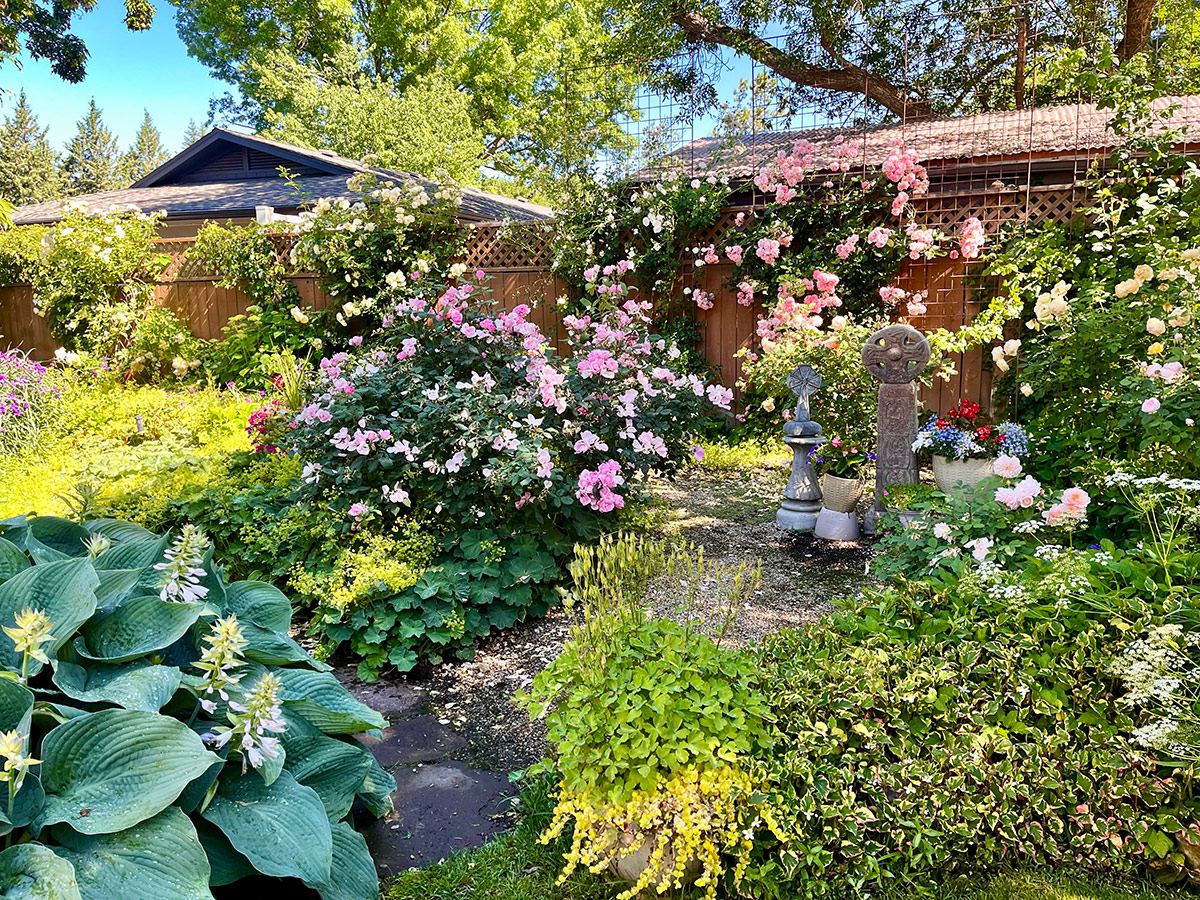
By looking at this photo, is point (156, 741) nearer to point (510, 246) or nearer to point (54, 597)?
point (54, 597)

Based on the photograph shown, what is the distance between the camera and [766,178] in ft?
22.4

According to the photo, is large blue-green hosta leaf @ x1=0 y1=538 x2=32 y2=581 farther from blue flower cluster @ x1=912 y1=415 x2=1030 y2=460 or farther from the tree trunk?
the tree trunk

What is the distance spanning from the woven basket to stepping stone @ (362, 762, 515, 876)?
2876 mm

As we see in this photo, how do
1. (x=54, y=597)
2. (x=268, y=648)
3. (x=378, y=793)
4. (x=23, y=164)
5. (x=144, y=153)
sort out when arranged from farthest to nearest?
(x=144, y=153) → (x=23, y=164) → (x=378, y=793) → (x=268, y=648) → (x=54, y=597)

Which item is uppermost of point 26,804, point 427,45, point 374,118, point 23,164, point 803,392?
point 23,164

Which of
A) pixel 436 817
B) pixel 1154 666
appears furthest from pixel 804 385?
pixel 436 817

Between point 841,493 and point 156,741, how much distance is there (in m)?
3.89

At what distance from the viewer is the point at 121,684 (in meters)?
1.61

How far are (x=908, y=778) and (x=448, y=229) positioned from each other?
715 cm

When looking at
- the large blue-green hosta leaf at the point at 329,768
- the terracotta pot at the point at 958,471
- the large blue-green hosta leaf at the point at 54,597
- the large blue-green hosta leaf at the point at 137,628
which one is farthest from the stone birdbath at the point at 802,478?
the large blue-green hosta leaf at the point at 54,597

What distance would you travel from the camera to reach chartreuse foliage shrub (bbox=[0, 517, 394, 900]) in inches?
54.7

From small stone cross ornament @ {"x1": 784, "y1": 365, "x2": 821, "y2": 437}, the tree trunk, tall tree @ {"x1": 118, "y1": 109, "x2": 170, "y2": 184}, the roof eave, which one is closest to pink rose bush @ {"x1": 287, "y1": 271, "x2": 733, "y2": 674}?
small stone cross ornament @ {"x1": 784, "y1": 365, "x2": 821, "y2": 437}

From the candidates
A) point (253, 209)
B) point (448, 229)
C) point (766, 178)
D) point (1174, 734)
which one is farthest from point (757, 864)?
point (253, 209)

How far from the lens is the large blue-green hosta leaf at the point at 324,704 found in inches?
78.7
